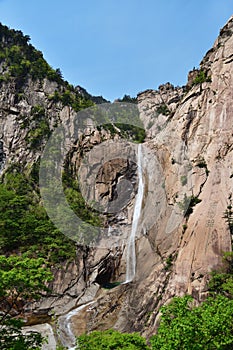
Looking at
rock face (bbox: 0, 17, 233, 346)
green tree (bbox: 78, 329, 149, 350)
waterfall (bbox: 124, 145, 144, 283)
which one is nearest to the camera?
green tree (bbox: 78, 329, 149, 350)

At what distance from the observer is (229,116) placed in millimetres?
20516

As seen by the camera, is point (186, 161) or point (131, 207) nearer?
point (186, 161)

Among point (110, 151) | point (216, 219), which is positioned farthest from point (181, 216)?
point (110, 151)

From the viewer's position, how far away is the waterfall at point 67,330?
1479 cm

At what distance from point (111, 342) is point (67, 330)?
8.38 meters

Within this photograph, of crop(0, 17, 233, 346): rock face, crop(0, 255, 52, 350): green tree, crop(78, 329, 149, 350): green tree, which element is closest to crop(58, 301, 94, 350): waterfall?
crop(0, 17, 233, 346): rock face

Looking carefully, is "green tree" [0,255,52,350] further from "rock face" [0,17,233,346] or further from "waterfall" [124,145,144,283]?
"waterfall" [124,145,144,283]

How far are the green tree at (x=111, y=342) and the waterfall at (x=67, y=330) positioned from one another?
21.0 ft

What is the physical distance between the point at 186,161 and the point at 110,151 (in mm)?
12252

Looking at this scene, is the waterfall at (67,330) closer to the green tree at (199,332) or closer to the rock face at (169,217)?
the rock face at (169,217)

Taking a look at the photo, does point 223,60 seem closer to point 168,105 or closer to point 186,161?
point 186,161

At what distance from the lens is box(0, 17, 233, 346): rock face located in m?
15.6

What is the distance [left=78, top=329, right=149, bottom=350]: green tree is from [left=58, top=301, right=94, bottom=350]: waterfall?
21.0 ft

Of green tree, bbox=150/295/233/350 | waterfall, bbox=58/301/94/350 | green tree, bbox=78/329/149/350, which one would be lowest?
waterfall, bbox=58/301/94/350
